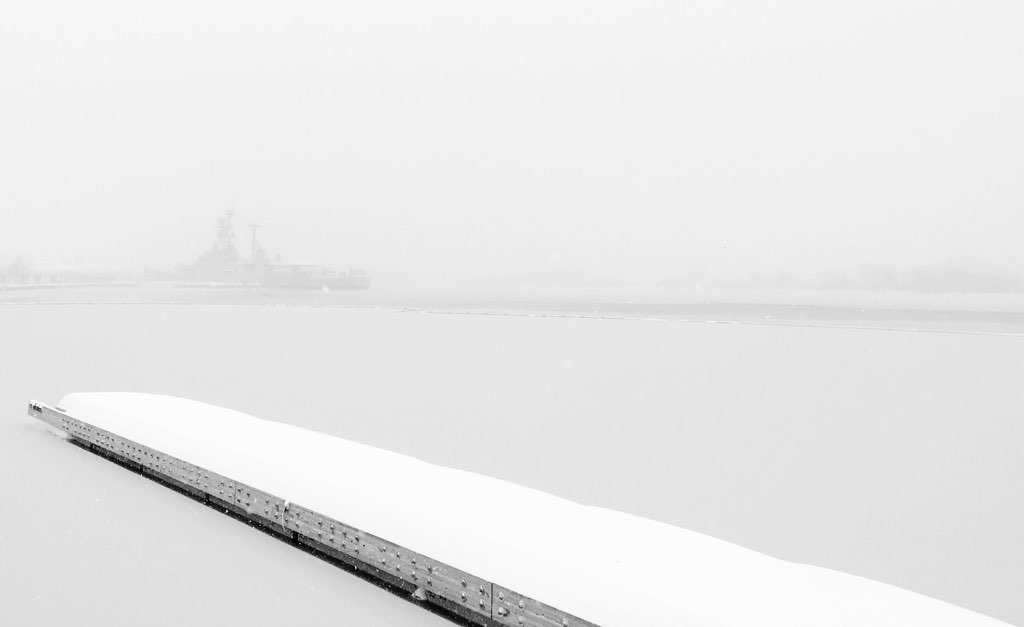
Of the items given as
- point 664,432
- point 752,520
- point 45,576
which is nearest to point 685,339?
point 664,432

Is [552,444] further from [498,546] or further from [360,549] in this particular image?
[498,546]

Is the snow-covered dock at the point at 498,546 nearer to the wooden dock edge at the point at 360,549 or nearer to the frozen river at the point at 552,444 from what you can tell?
the wooden dock edge at the point at 360,549

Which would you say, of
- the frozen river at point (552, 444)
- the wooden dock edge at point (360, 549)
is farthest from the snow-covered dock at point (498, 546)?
the frozen river at point (552, 444)

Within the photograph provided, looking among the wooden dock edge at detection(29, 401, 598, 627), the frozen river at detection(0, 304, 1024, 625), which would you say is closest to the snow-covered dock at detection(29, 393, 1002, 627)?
the wooden dock edge at detection(29, 401, 598, 627)

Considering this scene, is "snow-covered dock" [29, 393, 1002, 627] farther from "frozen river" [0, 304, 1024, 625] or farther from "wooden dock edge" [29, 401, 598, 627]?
"frozen river" [0, 304, 1024, 625]

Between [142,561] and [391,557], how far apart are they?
1.57 meters

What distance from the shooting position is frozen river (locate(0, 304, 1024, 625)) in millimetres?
3961

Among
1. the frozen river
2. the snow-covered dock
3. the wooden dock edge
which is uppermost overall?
the snow-covered dock

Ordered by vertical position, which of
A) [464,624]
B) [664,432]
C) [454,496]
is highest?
[454,496]

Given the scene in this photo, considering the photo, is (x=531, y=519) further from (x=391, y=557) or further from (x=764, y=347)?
(x=764, y=347)

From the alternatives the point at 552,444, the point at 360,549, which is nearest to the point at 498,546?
the point at 360,549

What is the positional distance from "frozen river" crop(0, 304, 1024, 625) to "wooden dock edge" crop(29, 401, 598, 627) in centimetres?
13

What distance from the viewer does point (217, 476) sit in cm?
492

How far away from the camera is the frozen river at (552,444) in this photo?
13.0 feet
